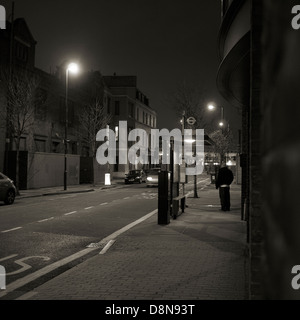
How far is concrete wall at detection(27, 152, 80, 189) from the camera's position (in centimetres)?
3081

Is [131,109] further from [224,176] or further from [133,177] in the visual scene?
[224,176]

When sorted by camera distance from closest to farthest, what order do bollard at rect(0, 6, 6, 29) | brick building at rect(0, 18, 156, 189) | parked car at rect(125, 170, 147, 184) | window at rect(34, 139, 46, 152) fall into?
bollard at rect(0, 6, 6, 29) → brick building at rect(0, 18, 156, 189) → window at rect(34, 139, 46, 152) → parked car at rect(125, 170, 147, 184)

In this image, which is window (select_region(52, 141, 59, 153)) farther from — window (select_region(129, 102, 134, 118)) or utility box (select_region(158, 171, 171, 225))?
window (select_region(129, 102, 134, 118))

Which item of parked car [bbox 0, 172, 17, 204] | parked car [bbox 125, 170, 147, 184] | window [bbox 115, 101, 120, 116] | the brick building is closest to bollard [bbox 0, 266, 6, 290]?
parked car [bbox 0, 172, 17, 204]

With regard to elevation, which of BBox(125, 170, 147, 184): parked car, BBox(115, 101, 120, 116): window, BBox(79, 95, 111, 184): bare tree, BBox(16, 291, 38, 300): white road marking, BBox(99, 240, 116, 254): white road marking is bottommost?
BBox(99, 240, 116, 254): white road marking

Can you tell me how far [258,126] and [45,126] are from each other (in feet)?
111

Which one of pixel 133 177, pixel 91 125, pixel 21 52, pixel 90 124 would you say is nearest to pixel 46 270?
pixel 21 52

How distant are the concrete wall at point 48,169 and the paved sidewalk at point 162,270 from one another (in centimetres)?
2091

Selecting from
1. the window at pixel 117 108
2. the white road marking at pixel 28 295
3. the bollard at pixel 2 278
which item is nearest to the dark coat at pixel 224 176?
the bollard at pixel 2 278

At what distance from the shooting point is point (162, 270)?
6992 millimetres

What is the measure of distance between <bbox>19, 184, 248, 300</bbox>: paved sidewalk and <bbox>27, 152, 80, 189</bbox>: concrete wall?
20.9m

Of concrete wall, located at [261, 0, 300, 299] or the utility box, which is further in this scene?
the utility box

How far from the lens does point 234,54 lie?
766cm

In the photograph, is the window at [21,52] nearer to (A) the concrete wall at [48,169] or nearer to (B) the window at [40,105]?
(B) the window at [40,105]
